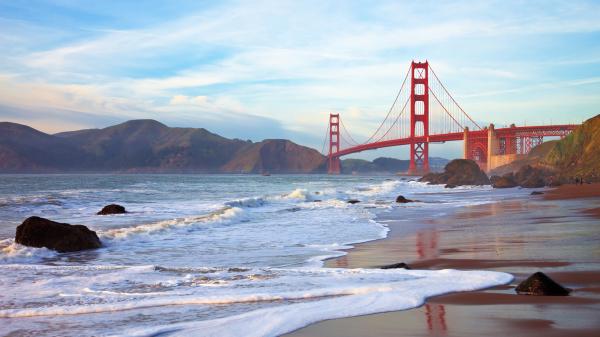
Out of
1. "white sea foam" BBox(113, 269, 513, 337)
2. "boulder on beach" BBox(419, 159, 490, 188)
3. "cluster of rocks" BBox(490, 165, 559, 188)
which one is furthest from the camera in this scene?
"boulder on beach" BBox(419, 159, 490, 188)

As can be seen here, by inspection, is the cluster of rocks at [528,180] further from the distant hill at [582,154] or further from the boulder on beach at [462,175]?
the boulder on beach at [462,175]

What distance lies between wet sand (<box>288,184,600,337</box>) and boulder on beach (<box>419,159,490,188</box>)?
30.3 meters

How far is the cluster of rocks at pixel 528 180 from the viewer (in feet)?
108

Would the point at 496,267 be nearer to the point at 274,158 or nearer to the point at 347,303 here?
the point at 347,303

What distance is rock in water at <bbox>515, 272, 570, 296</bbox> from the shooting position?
4340 mm

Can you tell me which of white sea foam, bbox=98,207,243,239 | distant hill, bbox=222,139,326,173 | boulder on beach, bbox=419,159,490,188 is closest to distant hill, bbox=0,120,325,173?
distant hill, bbox=222,139,326,173

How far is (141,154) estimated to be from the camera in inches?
5226

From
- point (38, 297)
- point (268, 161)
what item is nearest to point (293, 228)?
point (38, 297)

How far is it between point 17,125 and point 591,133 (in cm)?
12059

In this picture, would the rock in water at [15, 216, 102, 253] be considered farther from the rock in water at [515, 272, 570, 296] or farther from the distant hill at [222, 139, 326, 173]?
the distant hill at [222, 139, 326, 173]

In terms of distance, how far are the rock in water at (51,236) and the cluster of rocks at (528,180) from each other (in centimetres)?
2705

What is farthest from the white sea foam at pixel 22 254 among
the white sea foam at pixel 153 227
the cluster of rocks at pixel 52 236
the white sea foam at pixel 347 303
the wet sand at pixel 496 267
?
the white sea foam at pixel 347 303

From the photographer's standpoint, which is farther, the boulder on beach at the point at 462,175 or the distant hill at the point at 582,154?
the boulder on beach at the point at 462,175

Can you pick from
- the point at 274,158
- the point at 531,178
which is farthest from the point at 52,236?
the point at 274,158
